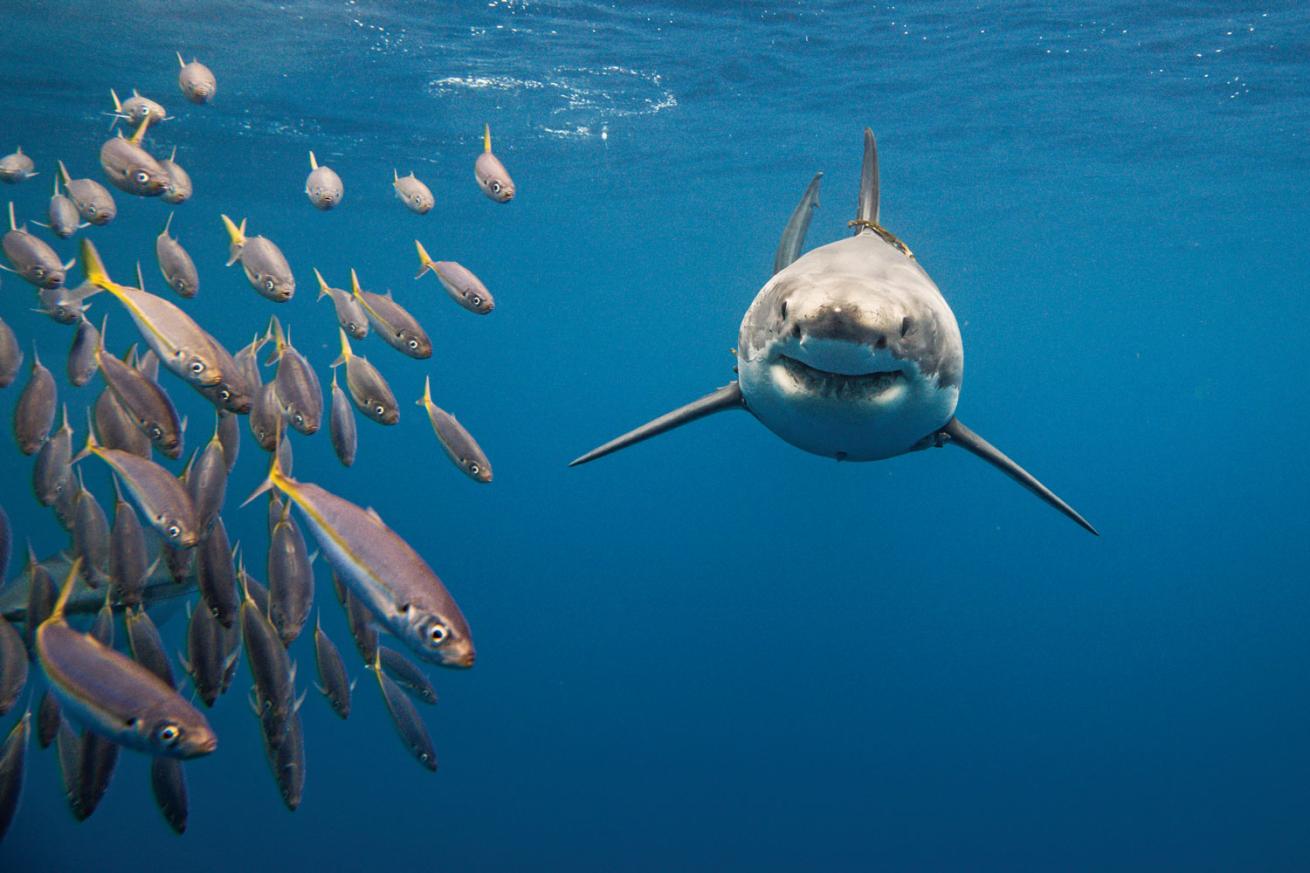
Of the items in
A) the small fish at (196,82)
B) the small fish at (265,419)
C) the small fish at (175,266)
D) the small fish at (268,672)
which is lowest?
the small fish at (268,672)

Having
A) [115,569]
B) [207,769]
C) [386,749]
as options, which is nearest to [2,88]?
[207,769]

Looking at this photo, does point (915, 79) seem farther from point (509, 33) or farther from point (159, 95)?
point (159, 95)

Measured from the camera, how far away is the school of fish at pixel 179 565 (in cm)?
265

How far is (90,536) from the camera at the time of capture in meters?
3.86

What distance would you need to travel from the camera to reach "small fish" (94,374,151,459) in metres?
4.09

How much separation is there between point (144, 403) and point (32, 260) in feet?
8.53

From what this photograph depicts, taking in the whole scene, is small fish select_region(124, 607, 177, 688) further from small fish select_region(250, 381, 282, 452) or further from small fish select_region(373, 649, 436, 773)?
small fish select_region(373, 649, 436, 773)

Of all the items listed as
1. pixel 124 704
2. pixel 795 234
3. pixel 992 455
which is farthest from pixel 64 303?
pixel 992 455

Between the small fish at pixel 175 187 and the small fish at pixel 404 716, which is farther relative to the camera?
the small fish at pixel 175 187

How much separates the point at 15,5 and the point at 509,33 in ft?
28.6

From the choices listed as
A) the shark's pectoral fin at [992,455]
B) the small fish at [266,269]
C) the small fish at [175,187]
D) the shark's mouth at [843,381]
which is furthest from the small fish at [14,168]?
the shark's pectoral fin at [992,455]

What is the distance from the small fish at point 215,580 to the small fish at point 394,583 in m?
1.24

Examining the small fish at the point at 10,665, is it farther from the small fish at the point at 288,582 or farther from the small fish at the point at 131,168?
the small fish at the point at 131,168

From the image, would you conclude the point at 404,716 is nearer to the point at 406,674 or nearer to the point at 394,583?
the point at 406,674
